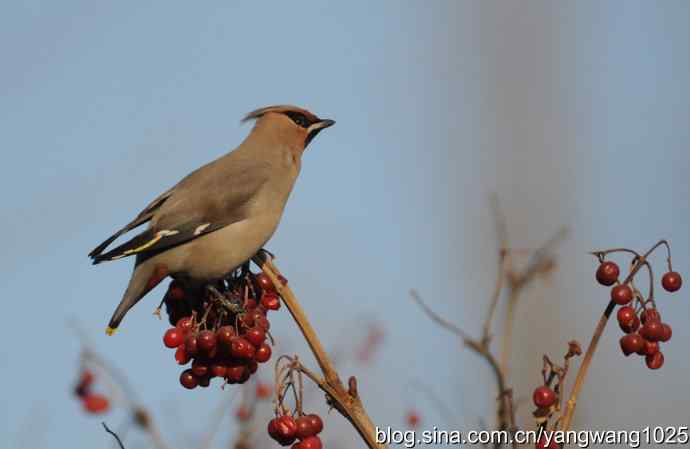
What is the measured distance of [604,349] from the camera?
5.51 meters

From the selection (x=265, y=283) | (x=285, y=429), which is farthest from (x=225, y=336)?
(x=285, y=429)

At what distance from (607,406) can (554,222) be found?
3.41 ft

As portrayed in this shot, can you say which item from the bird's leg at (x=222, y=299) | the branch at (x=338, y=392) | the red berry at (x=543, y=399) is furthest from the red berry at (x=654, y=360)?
the bird's leg at (x=222, y=299)

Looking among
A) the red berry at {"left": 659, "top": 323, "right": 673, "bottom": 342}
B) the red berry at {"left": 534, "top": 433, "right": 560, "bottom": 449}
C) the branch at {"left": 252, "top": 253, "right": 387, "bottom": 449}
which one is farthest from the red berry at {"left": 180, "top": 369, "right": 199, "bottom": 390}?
the red berry at {"left": 659, "top": 323, "right": 673, "bottom": 342}

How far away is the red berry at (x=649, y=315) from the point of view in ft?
8.45

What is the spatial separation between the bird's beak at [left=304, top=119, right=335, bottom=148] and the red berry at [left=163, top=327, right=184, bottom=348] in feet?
5.85

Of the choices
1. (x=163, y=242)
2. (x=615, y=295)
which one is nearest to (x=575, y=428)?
(x=615, y=295)

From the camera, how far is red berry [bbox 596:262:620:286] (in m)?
2.52

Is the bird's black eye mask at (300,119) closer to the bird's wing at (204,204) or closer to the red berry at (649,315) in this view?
the bird's wing at (204,204)

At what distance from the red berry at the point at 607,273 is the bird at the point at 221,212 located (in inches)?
46.9

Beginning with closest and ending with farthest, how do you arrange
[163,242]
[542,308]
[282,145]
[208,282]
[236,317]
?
[236,317] < [208,282] < [163,242] < [282,145] < [542,308]

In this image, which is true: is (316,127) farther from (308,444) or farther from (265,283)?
(308,444)

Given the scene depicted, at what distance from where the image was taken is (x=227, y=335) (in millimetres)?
2895

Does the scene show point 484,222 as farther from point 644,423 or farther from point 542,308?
point 644,423
